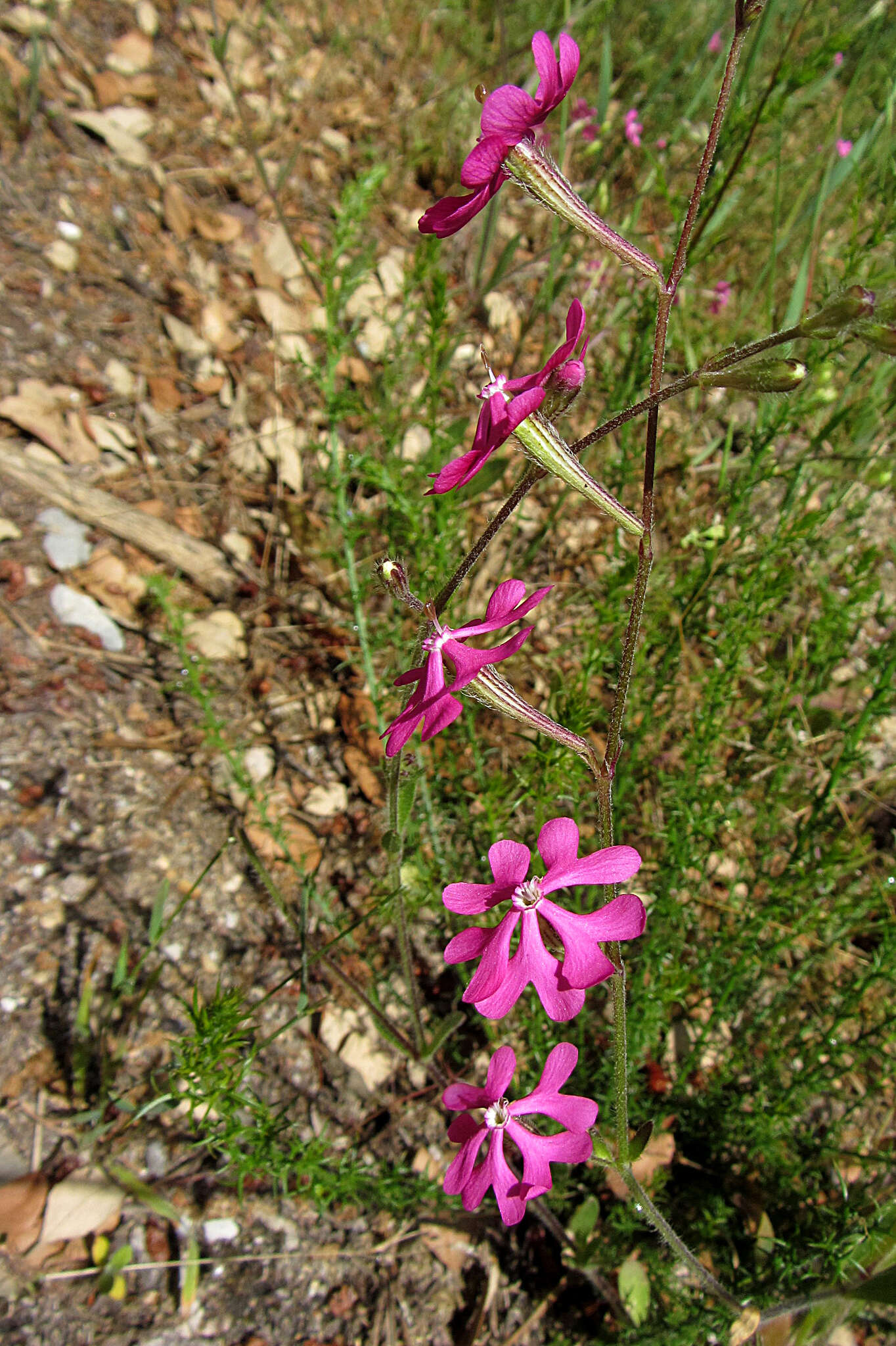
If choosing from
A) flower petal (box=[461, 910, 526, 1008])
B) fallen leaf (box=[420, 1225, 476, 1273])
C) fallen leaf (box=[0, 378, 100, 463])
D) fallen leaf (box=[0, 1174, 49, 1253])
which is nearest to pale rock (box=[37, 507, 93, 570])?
fallen leaf (box=[0, 378, 100, 463])

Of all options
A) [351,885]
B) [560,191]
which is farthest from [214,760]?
[560,191]

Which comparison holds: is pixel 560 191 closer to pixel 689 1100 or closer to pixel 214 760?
pixel 214 760

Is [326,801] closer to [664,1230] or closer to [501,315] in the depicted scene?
[664,1230]

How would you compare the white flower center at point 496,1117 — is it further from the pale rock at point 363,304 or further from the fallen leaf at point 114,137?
the fallen leaf at point 114,137

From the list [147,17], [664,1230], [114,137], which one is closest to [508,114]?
[664,1230]

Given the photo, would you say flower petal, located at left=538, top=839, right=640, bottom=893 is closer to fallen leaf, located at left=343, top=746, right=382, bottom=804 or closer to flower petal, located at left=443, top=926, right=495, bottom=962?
flower petal, located at left=443, top=926, right=495, bottom=962

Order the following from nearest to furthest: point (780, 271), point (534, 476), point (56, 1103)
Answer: point (534, 476), point (56, 1103), point (780, 271)
